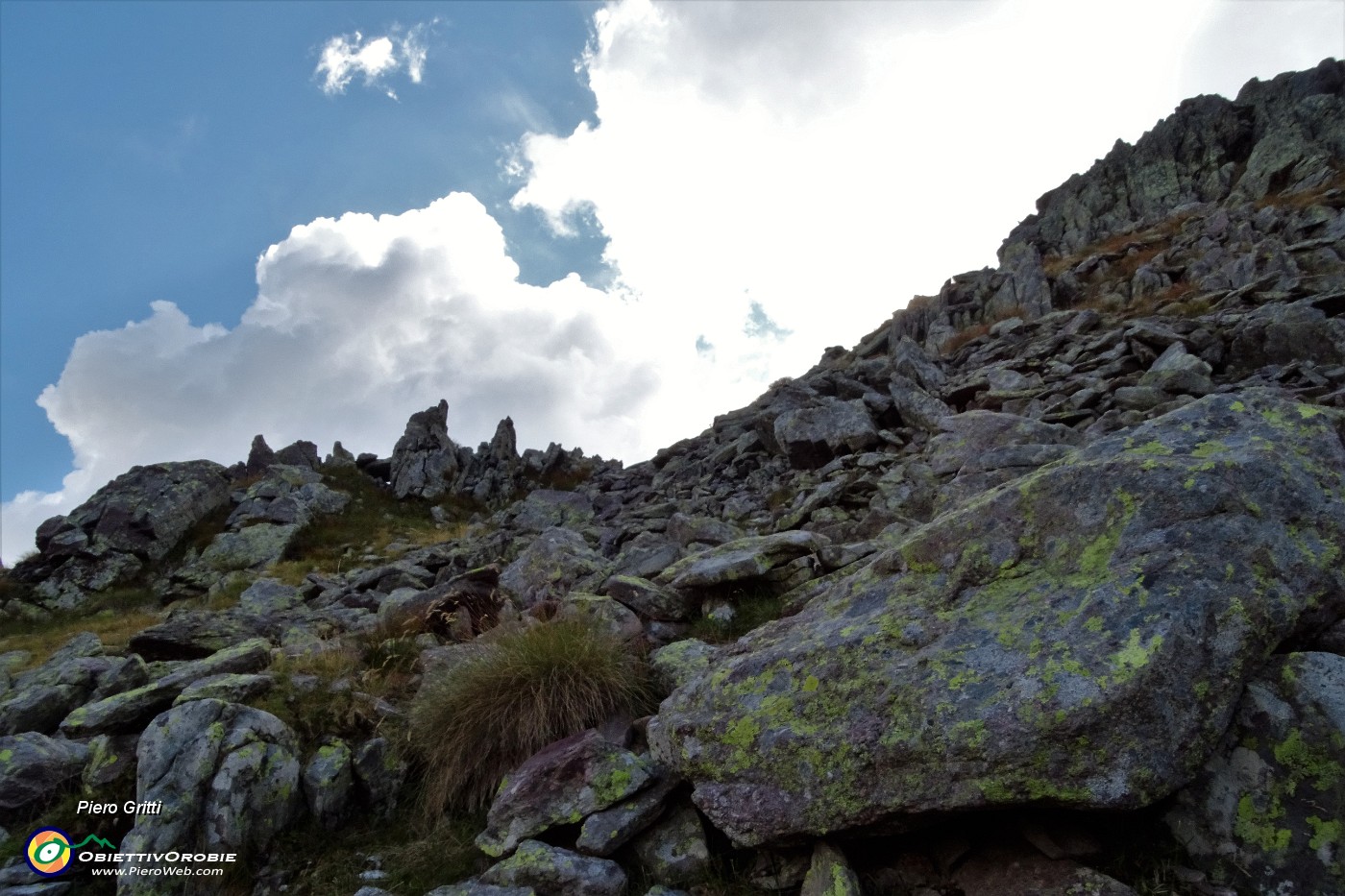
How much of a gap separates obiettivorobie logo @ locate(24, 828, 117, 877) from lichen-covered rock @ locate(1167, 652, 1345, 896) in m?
9.02

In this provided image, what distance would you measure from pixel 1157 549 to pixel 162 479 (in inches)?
1384

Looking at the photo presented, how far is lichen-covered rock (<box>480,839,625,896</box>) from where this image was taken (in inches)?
195

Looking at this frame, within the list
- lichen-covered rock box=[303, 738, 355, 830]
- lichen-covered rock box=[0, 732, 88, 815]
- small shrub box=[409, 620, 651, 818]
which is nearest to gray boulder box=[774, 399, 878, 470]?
small shrub box=[409, 620, 651, 818]

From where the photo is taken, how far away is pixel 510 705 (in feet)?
22.7

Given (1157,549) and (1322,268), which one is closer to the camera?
(1157,549)

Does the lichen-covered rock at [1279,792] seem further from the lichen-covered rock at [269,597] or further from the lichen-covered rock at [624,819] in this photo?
the lichen-covered rock at [269,597]

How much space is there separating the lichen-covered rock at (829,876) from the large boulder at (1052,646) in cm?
21

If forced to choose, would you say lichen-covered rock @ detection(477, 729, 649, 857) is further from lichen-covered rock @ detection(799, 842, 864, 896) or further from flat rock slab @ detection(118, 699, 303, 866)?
flat rock slab @ detection(118, 699, 303, 866)

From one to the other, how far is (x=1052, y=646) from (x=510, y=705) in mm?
5175

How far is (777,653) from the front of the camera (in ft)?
18.5

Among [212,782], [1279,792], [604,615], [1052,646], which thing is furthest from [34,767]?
[1279,792]

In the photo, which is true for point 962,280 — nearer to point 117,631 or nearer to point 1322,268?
point 1322,268

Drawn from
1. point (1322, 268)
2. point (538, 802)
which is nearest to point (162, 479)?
point (538, 802)

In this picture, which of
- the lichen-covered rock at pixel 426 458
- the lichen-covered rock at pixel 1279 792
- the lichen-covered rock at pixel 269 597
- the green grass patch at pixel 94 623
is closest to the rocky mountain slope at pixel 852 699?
the lichen-covered rock at pixel 1279 792
